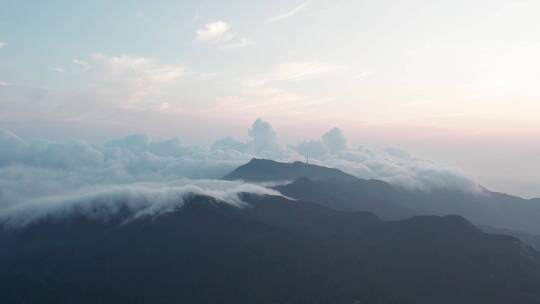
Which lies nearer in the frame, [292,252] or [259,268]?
[259,268]

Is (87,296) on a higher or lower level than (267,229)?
lower

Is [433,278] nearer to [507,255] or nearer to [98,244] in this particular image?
[507,255]

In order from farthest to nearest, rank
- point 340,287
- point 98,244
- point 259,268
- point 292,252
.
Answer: point 98,244 < point 292,252 < point 259,268 < point 340,287

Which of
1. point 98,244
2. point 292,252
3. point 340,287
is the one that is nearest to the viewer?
point 340,287

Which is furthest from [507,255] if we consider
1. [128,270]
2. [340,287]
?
[128,270]

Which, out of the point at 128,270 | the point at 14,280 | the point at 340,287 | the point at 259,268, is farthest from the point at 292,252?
the point at 14,280

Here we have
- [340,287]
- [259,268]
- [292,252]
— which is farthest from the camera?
[292,252]

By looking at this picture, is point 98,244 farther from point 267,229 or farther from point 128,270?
point 267,229
